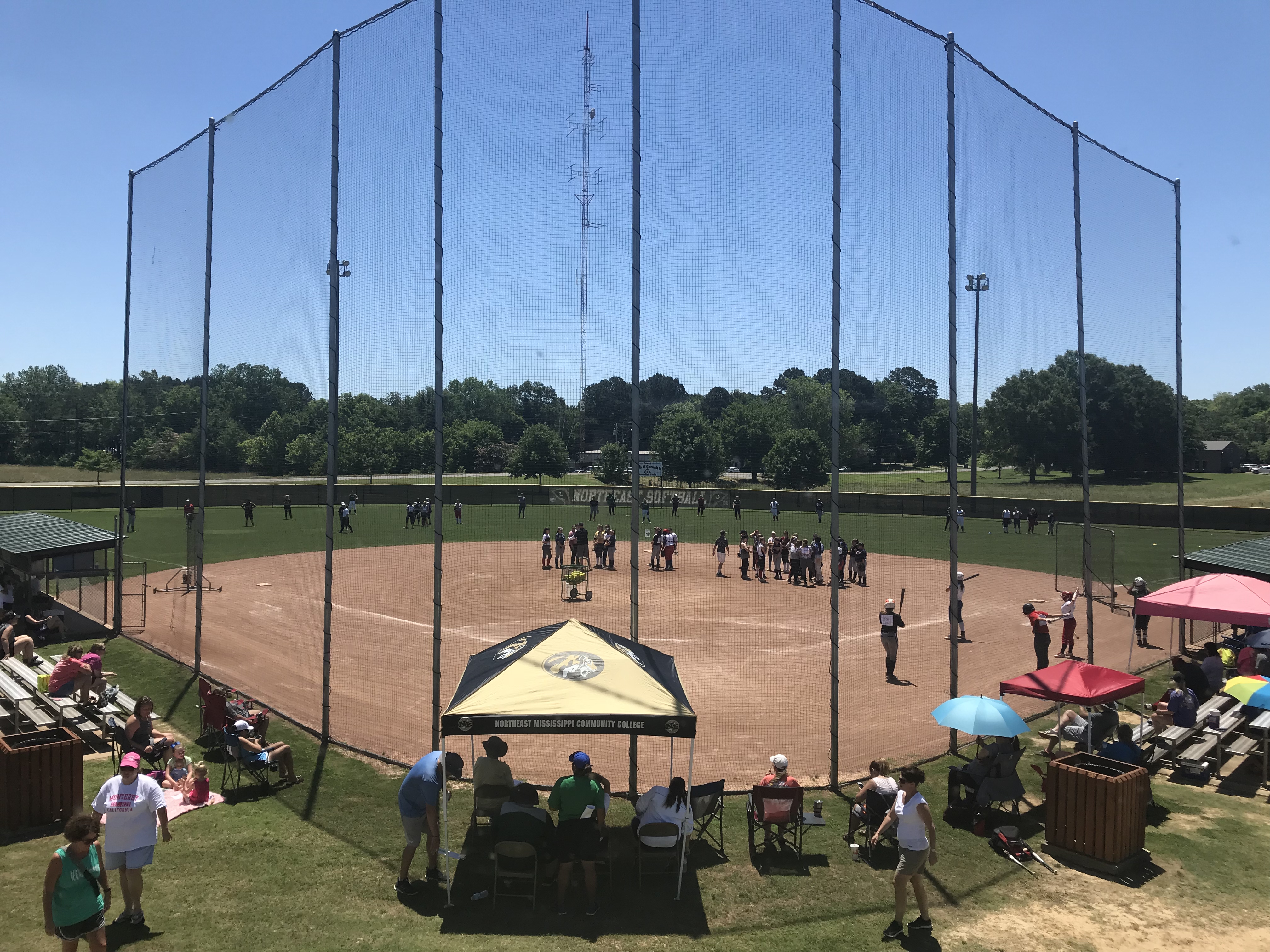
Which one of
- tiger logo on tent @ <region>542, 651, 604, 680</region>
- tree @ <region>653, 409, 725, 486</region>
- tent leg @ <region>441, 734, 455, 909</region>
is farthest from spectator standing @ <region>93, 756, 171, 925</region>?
tree @ <region>653, 409, 725, 486</region>

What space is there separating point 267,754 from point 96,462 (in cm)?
6581

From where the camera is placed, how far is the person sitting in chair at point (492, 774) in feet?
26.9

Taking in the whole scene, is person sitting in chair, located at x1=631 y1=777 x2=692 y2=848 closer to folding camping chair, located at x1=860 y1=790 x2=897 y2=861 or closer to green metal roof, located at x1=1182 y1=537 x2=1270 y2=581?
folding camping chair, located at x1=860 y1=790 x2=897 y2=861

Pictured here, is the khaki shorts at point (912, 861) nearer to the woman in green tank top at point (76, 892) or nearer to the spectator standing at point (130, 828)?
the woman in green tank top at point (76, 892)

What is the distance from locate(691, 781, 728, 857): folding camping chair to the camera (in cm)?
870

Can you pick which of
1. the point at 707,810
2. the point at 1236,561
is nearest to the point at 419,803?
the point at 707,810

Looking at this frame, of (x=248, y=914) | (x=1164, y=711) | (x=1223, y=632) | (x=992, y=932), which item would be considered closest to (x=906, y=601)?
(x=1223, y=632)

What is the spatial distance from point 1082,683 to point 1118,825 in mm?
2231

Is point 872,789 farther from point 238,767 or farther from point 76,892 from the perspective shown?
point 238,767

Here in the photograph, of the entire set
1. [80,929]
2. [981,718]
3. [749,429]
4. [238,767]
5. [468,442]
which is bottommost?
[238,767]

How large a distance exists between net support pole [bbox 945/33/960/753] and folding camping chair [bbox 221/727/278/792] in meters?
8.89

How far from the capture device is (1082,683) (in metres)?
10.3

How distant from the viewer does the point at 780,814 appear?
8594 millimetres

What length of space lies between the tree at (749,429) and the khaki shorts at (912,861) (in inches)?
239
